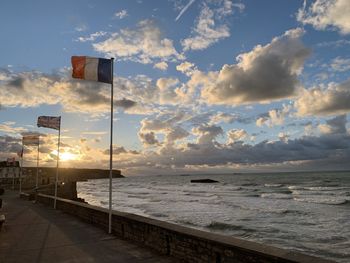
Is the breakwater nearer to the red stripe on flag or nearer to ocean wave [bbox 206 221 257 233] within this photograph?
the red stripe on flag

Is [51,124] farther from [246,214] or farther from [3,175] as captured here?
[3,175]

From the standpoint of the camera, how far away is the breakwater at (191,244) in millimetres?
5617

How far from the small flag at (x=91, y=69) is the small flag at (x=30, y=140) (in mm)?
21369

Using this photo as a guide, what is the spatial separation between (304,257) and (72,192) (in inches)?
1479

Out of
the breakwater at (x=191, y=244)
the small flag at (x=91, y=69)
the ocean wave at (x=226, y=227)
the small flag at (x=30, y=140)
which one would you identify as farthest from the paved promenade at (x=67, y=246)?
the small flag at (x=30, y=140)

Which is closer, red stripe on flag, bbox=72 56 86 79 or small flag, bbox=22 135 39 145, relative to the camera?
red stripe on flag, bbox=72 56 86 79

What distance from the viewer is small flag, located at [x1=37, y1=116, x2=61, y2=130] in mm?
19734

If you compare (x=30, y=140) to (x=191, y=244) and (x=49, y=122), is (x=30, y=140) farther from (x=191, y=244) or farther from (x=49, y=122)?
(x=191, y=244)

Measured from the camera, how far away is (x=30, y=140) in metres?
30.7

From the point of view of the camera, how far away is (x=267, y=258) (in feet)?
18.1

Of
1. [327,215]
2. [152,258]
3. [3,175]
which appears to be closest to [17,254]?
[152,258]

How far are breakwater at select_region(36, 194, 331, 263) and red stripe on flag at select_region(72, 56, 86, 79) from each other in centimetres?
459

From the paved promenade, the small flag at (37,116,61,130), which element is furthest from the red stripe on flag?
the small flag at (37,116,61,130)

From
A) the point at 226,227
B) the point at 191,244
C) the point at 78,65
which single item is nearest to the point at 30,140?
the point at 226,227
